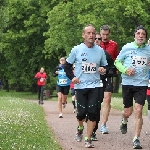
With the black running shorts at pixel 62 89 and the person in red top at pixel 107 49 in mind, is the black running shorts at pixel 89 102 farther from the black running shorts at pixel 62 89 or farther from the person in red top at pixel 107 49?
the black running shorts at pixel 62 89

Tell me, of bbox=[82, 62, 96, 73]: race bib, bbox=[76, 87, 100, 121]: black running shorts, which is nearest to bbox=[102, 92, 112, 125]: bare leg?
bbox=[76, 87, 100, 121]: black running shorts

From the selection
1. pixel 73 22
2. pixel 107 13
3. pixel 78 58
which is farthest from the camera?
pixel 73 22

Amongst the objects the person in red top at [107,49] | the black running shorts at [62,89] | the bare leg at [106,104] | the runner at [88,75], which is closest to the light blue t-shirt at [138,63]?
the runner at [88,75]

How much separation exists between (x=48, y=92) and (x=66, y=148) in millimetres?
39423

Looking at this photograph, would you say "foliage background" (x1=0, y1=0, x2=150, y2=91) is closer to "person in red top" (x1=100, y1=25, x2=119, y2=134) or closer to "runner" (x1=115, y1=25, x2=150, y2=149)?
"person in red top" (x1=100, y1=25, x2=119, y2=134)

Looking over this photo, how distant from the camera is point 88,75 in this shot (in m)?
9.65

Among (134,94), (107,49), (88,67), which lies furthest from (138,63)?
(107,49)

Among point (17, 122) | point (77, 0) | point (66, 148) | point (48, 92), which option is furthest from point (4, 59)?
point (66, 148)

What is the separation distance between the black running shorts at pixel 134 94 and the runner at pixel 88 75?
688 mm

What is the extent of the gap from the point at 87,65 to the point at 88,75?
0.59 ft

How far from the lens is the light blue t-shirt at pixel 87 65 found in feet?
31.6

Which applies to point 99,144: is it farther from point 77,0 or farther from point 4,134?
point 77,0

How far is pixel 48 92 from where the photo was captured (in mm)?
48375

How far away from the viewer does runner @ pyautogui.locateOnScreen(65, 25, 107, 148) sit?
9531 mm
